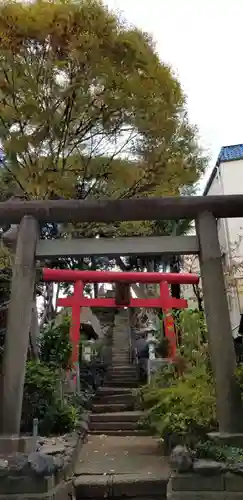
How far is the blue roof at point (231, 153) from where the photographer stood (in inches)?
752

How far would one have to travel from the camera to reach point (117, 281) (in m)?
11.7

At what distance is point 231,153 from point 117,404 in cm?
1144

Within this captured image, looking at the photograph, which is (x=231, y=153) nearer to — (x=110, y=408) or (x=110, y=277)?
(x=110, y=277)

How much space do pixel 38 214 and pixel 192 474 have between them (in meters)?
4.23

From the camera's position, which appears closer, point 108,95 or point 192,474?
point 192,474

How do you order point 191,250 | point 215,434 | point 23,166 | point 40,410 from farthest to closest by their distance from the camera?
point 23,166, point 40,410, point 191,250, point 215,434

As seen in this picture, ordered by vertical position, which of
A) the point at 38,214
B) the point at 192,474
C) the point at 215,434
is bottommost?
the point at 192,474

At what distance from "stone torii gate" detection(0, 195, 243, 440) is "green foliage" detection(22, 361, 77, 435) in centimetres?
205

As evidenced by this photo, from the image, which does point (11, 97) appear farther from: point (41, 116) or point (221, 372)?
point (221, 372)

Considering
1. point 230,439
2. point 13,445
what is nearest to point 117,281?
point 13,445

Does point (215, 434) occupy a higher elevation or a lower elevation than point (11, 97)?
lower

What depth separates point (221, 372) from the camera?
6.30m

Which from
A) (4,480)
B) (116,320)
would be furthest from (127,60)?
(116,320)

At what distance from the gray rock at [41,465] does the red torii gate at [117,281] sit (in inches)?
253
